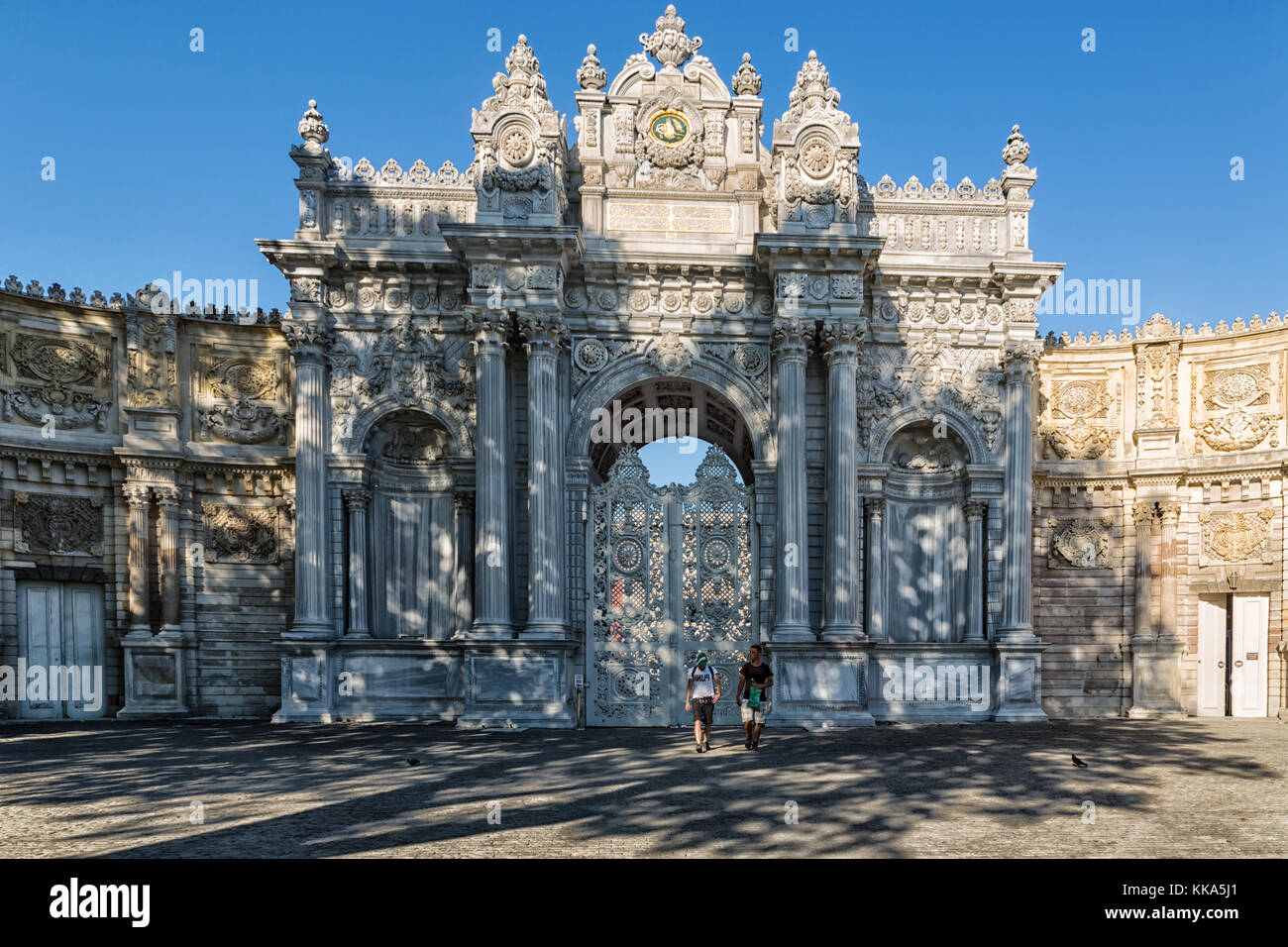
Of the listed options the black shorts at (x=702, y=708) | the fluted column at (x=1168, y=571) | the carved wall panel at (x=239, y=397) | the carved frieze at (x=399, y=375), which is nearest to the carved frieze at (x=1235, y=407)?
the fluted column at (x=1168, y=571)

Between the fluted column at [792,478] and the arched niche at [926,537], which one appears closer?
the fluted column at [792,478]

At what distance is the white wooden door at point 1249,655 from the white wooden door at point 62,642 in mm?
27500

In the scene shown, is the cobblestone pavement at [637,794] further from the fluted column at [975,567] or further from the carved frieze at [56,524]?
the carved frieze at [56,524]

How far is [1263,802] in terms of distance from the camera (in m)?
11.9

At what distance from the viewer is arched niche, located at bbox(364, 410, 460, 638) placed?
23.1m

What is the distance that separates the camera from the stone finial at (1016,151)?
23016 millimetres

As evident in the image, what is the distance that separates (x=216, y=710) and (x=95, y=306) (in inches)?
404

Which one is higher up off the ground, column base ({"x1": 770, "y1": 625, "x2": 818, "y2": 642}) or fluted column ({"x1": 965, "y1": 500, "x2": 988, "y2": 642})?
fluted column ({"x1": 965, "y1": 500, "x2": 988, "y2": 642})

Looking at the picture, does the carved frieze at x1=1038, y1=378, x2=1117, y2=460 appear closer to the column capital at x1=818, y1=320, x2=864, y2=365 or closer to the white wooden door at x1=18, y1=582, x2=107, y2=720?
the column capital at x1=818, y1=320, x2=864, y2=365

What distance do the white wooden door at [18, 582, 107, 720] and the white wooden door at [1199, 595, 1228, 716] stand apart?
26847mm

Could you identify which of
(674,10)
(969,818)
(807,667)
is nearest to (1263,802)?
(969,818)

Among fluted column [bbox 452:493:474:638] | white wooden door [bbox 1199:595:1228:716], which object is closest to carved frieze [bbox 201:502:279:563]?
fluted column [bbox 452:493:474:638]

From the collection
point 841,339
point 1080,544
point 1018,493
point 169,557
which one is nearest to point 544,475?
point 841,339
